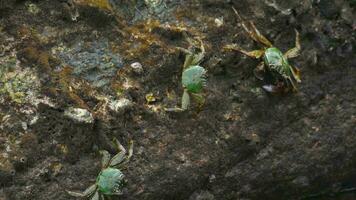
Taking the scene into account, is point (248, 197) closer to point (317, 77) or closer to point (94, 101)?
point (317, 77)

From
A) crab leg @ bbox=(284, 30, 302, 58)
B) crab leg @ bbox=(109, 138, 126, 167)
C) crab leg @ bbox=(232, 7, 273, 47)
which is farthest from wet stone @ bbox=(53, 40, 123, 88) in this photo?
crab leg @ bbox=(284, 30, 302, 58)

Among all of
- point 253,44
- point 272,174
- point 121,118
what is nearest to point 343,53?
point 253,44

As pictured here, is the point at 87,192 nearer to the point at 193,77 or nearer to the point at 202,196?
the point at 202,196

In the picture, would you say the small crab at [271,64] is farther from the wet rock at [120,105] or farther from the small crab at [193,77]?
the wet rock at [120,105]

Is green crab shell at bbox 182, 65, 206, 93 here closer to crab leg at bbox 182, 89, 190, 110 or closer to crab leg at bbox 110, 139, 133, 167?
crab leg at bbox 182, 89, 190, 110

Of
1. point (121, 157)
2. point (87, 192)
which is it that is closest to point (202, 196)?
point (121, 157)

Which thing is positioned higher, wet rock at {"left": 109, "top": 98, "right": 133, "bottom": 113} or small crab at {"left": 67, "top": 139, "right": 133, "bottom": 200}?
wet rock at {"left": 109, "top": 98, "right": 133, "bottom": 113}

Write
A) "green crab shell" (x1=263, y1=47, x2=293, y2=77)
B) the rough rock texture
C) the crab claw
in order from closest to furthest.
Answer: the rough rock texture
"green crab shell" (x1=263, y1=47, x2=293, y2=77)
the crab claw
